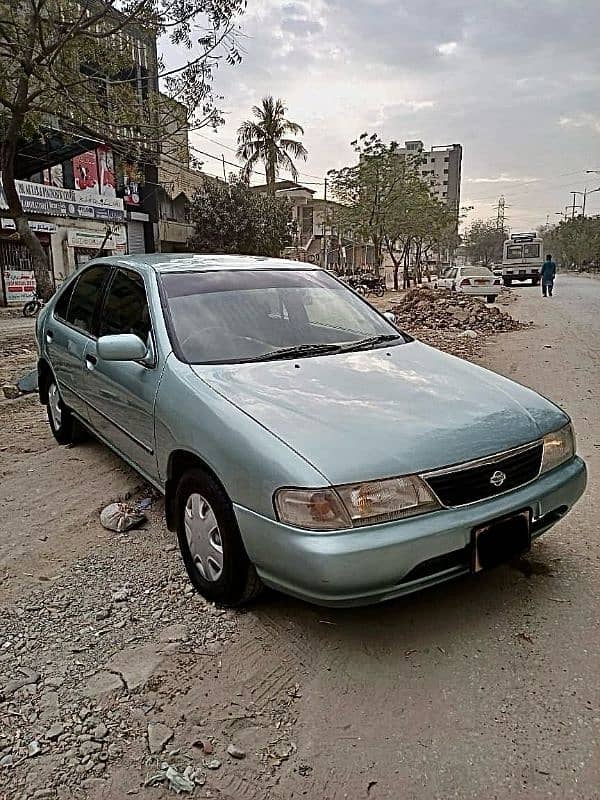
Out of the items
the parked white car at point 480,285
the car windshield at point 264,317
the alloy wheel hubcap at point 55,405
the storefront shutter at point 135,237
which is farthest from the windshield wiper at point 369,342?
the storefront shutter at point 135,237

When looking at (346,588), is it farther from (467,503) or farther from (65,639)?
(65,639)

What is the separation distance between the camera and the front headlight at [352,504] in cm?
237

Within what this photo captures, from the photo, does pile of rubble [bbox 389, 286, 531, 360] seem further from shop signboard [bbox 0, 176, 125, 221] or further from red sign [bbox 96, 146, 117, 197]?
red sign [bbox 96, 146, 117, 197]

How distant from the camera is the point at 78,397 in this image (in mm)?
4645

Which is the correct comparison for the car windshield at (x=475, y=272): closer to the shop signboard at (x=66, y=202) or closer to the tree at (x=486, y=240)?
the shop signboard at (x=66, y=202)

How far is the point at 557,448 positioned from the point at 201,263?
2.49m

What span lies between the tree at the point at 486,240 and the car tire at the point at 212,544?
98.2m

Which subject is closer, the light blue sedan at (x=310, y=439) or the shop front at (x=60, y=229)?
the light blue sedan at (x=310, y=439)

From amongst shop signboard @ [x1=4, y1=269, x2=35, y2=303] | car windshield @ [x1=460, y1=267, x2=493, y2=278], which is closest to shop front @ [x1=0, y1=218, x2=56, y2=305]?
shop signboard @ [x1=4, y1=269, x2=35, y2=303]

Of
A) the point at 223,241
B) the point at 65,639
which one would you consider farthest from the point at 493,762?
the point at 223,241

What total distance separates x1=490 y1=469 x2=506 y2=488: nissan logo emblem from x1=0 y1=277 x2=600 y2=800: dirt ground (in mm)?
640

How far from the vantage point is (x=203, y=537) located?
9.66ft

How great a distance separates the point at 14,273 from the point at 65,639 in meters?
20.9

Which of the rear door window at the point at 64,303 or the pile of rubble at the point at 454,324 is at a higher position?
the rear door window at the point at 64,303
